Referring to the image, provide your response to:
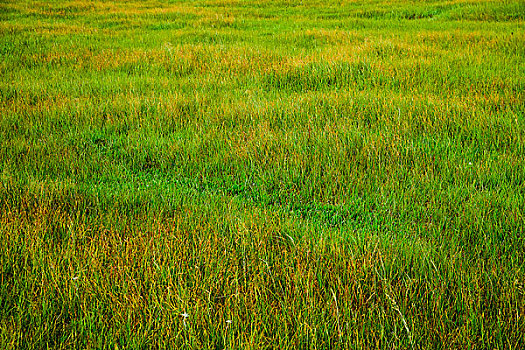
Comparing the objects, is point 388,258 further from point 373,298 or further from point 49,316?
point 49,316

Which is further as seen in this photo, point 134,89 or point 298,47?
point 298,47

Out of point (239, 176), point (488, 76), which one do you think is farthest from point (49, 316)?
point (488, 76)

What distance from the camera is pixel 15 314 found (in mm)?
1909

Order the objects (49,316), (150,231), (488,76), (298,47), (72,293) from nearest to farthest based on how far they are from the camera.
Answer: (49,316) → (72,293) → (150,231) → (488,76) → (298,47)

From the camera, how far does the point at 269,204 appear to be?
3262 mm

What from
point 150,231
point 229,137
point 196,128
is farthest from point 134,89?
point 150,231

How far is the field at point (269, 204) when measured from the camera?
1850mm

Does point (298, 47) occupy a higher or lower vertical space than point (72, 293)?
higher

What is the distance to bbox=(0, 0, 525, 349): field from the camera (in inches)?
72.8

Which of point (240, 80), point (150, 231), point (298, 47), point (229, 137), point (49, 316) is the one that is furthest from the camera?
point (298, 47)

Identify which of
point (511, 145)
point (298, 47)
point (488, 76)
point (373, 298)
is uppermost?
point (298, 47)

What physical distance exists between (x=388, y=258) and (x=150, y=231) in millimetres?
1478

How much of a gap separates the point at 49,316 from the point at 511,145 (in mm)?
3990

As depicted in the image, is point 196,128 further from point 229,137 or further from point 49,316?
point 49,316
